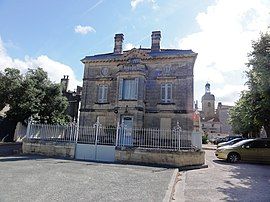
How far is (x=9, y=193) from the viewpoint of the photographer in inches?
240

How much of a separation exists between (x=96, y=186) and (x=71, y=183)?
0.86 m

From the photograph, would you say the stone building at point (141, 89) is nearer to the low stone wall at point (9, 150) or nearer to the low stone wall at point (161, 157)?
the low stone wall at point (9, 150)

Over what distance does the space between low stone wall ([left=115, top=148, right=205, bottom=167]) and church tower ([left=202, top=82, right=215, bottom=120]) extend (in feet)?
212

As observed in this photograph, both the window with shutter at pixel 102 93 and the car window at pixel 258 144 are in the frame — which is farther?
the window with shutter at pixel 102 93

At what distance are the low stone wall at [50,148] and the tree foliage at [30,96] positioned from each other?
A: 8.59m

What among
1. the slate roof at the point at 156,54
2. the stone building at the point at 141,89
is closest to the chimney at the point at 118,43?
the slate roof at the point at 156,54

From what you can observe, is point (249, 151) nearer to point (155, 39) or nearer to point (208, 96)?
point (155, 39)

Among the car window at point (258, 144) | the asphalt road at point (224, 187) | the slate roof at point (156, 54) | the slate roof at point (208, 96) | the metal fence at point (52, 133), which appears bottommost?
the asphalt road at point (224, 187)

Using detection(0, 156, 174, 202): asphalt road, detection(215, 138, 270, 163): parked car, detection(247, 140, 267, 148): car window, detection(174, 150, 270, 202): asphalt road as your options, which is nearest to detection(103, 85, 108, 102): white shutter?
detection(215, 138, 270, 163): parked car

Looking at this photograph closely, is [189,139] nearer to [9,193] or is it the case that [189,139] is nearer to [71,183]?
[71,183]

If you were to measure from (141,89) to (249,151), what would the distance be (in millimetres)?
9302

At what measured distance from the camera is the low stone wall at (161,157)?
1258cm

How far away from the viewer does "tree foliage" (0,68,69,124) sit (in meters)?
23.4

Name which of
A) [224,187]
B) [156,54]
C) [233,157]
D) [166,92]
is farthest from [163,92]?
[224,187]
